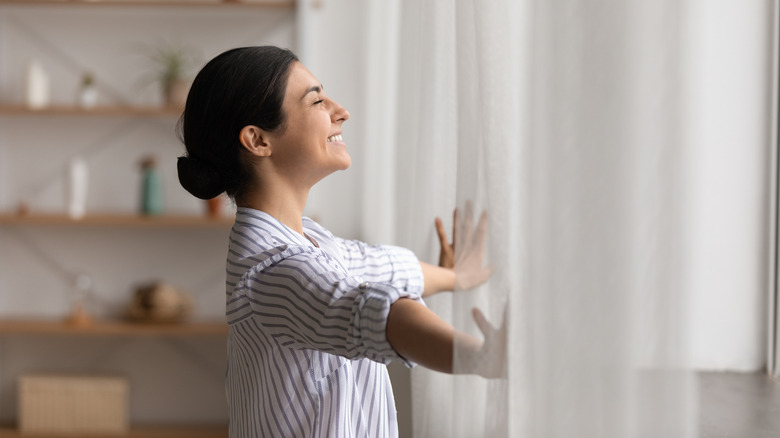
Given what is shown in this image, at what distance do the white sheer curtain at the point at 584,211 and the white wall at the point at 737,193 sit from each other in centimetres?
59

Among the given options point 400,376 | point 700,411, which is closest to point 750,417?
point 700,411

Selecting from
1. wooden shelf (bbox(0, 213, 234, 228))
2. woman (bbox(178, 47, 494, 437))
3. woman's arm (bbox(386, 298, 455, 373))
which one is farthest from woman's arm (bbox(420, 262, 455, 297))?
wooden shelf (bbox(0, 213, 234, 228))

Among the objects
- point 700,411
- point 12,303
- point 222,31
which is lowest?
point 12,303

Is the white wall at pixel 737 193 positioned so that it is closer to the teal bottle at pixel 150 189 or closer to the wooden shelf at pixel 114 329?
the wooden shelf at pixel 114 329

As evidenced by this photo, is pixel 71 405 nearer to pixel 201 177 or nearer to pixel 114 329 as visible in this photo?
pixel 114 329

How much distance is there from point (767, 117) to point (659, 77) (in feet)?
2.76

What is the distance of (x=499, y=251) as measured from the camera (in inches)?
23.8

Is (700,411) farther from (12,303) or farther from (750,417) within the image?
(12,303)

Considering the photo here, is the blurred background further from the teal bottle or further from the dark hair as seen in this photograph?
the dark hair

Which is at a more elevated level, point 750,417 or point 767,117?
point 767,117

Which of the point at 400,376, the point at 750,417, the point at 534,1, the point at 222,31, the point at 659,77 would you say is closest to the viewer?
the point at 659,77

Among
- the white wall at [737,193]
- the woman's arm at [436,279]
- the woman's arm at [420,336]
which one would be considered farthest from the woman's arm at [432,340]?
the white wall at [737,193]

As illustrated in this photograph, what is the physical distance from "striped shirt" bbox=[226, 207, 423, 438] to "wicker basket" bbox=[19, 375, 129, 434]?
2252mm

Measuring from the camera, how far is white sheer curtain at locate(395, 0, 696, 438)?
0.42 meters
